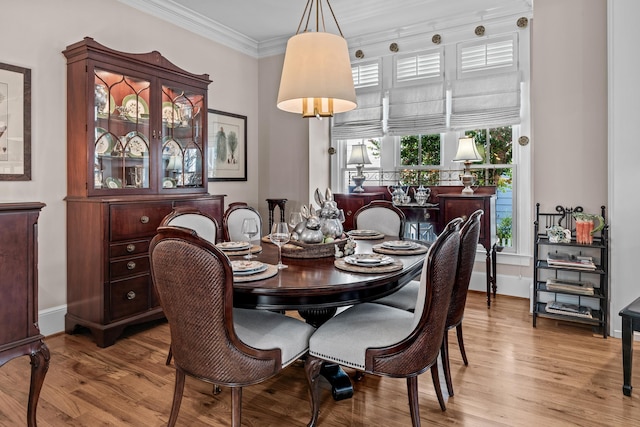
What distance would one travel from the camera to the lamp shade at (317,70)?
216 cm

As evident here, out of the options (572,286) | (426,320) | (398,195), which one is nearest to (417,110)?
(398,195)

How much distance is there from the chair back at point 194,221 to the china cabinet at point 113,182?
0.61m

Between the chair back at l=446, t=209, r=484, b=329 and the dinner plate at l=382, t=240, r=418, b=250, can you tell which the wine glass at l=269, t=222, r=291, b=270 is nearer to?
the dinner plate at l=382, t=240, r=418, b=250

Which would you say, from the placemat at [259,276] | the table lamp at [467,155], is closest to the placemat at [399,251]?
the placemat at [259,276]

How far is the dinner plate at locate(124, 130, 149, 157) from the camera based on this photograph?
10.7ft

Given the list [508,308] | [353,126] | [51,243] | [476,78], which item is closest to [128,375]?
[51,243]

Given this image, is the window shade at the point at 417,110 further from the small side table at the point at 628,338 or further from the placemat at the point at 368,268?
the placemat at the point at 368,268

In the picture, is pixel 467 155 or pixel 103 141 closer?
pixel 103 141

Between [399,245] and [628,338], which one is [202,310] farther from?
[628,338]

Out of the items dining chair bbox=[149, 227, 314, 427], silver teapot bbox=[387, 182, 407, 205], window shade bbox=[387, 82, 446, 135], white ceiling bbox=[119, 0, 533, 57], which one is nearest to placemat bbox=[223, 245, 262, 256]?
dining chair bbox=[149, 227, 314, 427]

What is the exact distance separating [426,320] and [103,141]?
271 centimetres

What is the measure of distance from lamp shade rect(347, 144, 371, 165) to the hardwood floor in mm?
2351

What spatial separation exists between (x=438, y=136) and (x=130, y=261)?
3.30 metres

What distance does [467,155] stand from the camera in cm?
392
